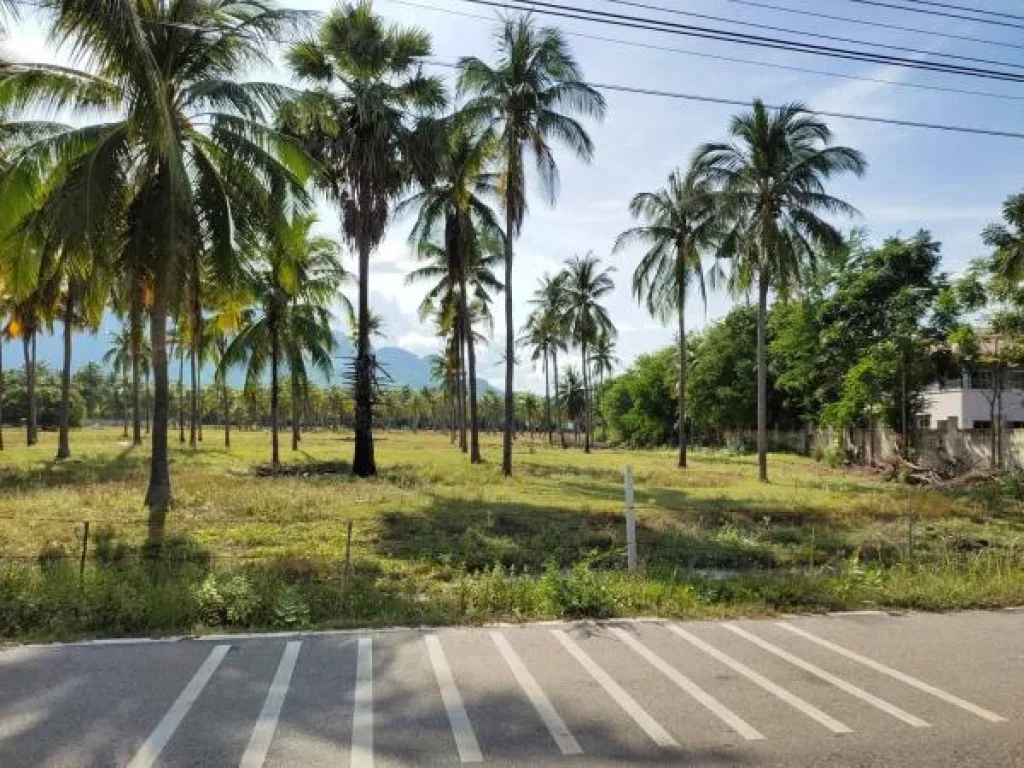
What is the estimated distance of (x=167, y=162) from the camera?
43.4 ft

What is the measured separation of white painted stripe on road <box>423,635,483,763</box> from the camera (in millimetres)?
4711

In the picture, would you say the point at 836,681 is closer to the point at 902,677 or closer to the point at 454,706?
the point at 902,677

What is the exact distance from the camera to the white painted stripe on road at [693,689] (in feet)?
16.6

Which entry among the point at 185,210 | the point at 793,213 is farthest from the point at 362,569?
the point at 793,213

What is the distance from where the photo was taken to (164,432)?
1444cm

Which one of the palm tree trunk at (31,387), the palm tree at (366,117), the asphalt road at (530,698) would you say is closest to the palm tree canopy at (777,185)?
the palm tree at (366,117)

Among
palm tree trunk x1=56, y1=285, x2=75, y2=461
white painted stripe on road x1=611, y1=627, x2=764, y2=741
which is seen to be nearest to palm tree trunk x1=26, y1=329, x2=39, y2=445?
palm tree trunk x1=56, y1=285, x2=75, y2=461

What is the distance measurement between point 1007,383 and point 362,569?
33398 mm

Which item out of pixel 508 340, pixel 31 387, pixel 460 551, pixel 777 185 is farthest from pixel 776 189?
pixel 31 387

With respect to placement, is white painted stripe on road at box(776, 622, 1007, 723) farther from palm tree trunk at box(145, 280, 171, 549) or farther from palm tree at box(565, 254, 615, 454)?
palm tree at box(565, 254, 615, 454)

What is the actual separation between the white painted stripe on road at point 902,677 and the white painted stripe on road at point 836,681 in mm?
420

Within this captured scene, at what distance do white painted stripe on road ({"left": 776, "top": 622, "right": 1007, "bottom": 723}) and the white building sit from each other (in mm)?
30359

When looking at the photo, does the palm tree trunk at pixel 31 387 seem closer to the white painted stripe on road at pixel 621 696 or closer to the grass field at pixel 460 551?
the grass field at pixel 460 551

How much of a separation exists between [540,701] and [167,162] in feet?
36.4
